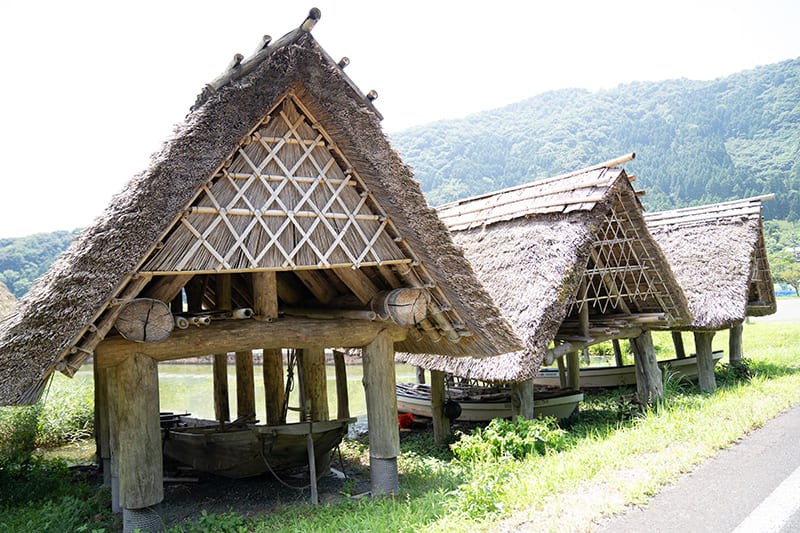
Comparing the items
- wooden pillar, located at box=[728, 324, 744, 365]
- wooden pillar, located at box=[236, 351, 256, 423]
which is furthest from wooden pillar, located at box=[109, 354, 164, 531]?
wooden pillar, located at box=[728, 324, 744, 365]

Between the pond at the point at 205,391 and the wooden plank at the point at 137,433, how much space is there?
780cm

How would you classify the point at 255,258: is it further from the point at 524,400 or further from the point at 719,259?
the point at 719,259

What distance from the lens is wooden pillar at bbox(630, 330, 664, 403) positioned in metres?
8.73

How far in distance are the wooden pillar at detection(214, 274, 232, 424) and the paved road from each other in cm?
471

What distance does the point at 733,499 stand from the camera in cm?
407

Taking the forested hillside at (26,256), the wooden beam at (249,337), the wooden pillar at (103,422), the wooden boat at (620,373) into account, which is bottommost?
the wooden boat at (620,373)

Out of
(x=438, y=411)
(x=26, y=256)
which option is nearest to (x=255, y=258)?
(x=438, y=411)

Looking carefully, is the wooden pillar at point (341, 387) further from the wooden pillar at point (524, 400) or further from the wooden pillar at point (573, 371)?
the wooden pillar at point (573, 371)

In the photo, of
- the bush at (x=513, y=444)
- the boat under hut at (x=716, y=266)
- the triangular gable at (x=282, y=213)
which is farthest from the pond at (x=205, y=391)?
the triangular gable at (x=282, y=213)

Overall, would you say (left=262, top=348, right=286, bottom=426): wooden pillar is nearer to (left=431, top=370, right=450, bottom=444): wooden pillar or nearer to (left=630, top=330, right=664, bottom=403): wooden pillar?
(left=431, top=370, right=450, bottom=444): wooden pillar

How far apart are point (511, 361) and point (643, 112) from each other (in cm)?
7762

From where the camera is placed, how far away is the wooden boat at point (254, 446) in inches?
218

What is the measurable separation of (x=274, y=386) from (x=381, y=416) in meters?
3.00

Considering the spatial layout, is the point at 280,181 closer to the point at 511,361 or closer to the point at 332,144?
the point at 332,144
